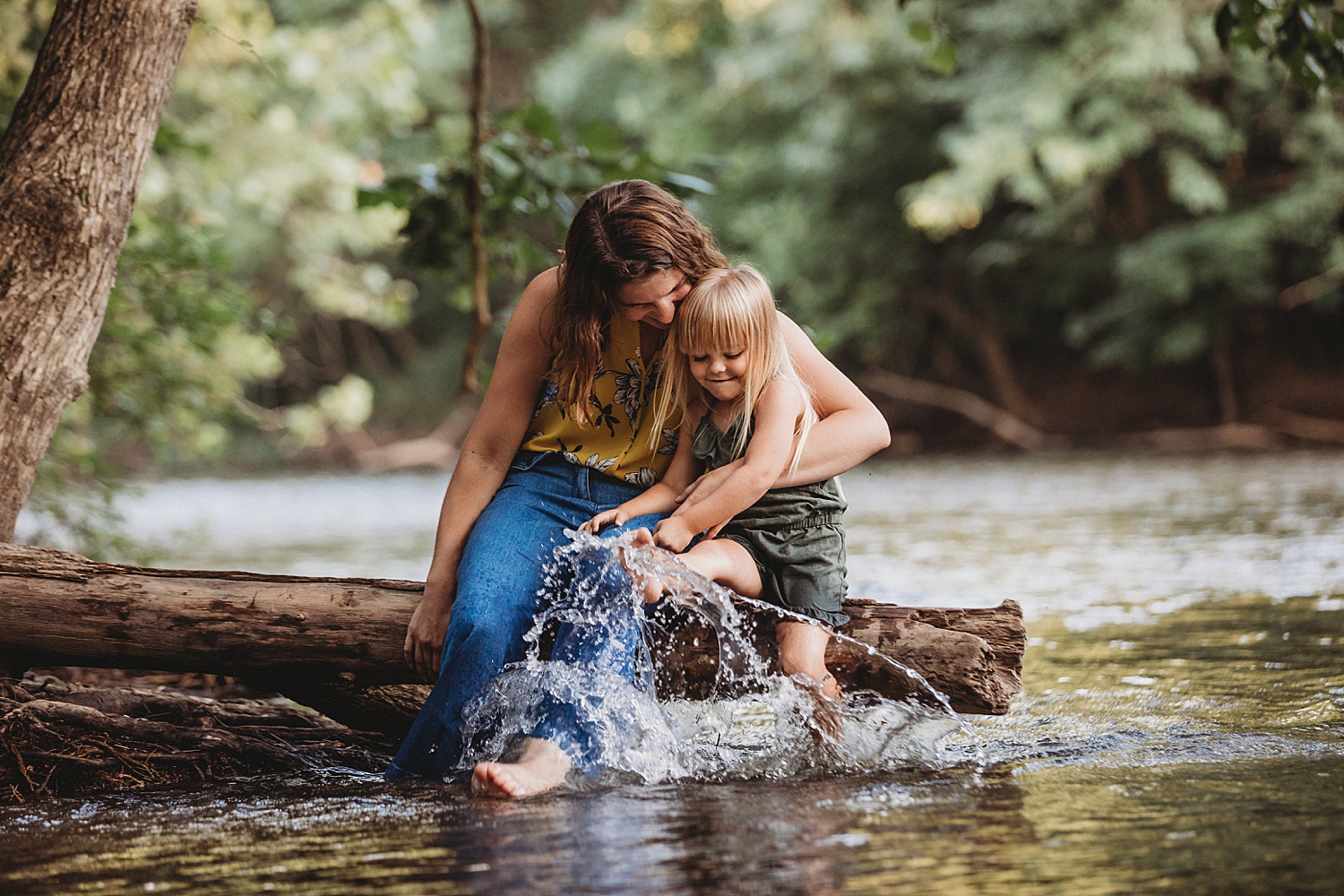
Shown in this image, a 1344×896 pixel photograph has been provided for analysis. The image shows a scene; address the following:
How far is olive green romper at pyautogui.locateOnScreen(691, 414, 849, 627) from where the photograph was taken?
360 centimetres

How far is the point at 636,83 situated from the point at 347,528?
44.5 ft

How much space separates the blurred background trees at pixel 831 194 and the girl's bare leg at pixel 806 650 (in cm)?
258

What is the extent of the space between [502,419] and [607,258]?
583 millimetres

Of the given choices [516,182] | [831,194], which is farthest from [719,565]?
[831,194]

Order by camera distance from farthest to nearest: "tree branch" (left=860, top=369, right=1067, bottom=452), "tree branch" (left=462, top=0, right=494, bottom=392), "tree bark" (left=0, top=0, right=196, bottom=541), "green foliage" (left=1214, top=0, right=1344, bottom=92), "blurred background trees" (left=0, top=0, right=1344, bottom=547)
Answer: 1. "tree branch" (left=860, top=369, right=1067, bottom=452)
2. "blurred background trees" (left=0, top=0, right=1344, bottom=547)
3. "tree branch" (left=462, top=0, right=494, bottom=392)
4. "green foliage" (left=1214, top=0, right=1344, bottom=92)
5. "tree bark" (left=0, top=0, right=196, bottom=541)

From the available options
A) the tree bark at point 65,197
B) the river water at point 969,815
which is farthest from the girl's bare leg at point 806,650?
the tree bark at point 65,197

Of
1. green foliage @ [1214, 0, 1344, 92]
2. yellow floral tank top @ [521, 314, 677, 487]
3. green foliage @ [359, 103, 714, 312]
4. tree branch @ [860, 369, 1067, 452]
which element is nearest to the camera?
yellow floral tank top @ [521, 314, 677, 487]

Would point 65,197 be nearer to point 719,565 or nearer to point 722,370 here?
point 722,370

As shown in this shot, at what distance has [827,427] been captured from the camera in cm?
378

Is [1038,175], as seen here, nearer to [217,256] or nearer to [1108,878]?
[217,256]

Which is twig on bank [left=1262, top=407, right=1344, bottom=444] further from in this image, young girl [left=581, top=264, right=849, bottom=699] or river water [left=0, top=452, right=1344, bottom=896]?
young girl [left=581, top=264, right=849, bottom=699]

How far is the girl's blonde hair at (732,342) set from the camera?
349 centimetres

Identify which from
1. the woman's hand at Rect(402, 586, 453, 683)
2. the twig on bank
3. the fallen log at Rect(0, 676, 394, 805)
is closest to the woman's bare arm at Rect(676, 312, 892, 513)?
the woman's hand at Rect(402, 586, 453, 683)

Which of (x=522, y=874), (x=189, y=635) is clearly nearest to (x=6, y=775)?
(x=189, y=635)
